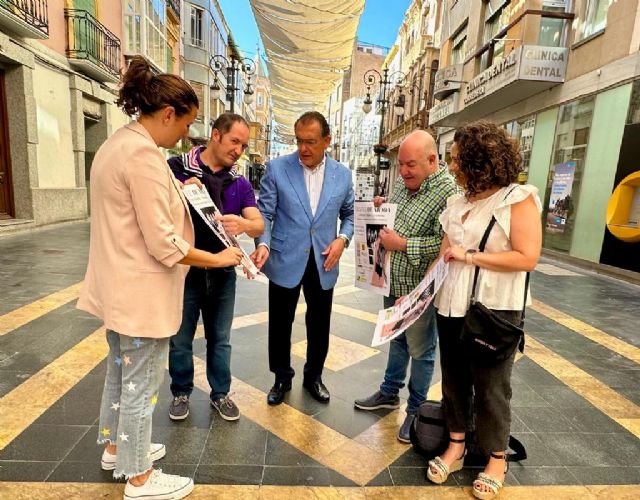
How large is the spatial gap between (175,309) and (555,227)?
34.4 ft

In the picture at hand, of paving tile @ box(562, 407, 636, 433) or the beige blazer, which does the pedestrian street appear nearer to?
paving tile @ box(562, 407, 636, 433)

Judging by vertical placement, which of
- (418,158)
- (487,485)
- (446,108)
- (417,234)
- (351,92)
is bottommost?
(487,485)

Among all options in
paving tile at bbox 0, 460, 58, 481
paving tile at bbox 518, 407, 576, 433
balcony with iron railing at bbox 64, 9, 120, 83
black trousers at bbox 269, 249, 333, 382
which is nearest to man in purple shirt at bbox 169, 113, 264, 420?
black trousers at bbox 269, 249, 333, 382

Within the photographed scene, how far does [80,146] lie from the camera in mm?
11609

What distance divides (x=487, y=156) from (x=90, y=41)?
13.4 meters

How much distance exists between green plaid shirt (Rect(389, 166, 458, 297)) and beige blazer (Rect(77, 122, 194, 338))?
1.25 metres

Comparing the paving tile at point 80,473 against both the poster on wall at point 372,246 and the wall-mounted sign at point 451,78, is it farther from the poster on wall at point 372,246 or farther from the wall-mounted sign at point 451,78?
the wall-mounted sign at point 451,78

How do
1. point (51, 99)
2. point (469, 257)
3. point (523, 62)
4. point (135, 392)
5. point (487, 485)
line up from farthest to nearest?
point (51, 99) → point (523, 62) → point (487, 485) → point (469, 257) → point (135, 392)

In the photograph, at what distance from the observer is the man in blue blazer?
8.45 feet

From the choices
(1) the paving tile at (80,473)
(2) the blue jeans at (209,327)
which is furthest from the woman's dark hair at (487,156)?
(1) the paving tile at (80,473)

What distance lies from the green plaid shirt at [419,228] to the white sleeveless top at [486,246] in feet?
0.87

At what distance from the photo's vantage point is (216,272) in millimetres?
2385

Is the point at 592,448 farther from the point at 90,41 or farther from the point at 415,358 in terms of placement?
the point at 90,41

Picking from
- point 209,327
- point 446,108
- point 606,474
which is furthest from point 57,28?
point 606,474
